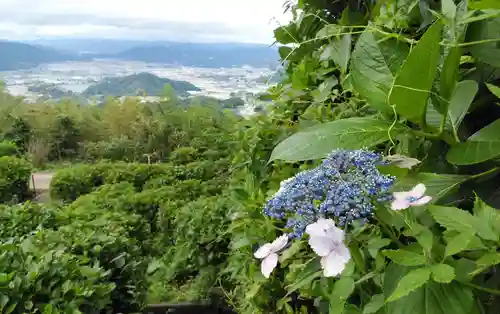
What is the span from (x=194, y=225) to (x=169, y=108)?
4477 millimetres

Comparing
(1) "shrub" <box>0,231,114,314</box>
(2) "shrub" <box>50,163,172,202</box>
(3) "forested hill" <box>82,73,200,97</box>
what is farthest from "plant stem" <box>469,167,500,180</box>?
(3) "forested hill" <box>82,73,200,97</box>

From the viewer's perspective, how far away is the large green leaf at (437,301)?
0.38 metres

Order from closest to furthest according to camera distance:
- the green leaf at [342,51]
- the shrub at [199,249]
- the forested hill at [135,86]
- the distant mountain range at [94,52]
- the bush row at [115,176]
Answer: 1. the green leaf at [342,51]
2. the shrub at [199,249]
3. the bush row at [115,176]
4. the forested hill at [135,86]
5. the distant mountain range at [94,52]

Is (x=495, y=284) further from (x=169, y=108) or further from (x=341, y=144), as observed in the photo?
(x=169, y=108)

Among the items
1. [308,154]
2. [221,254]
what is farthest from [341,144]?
[221,254]

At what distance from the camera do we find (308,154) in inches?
19.1

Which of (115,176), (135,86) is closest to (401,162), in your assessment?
(115,176)

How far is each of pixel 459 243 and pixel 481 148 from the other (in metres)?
0.12

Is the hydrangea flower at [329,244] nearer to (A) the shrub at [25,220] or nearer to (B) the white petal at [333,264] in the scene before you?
(B) the white petal at [333,264]

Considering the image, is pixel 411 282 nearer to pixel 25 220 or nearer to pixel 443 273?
pixel 443 273

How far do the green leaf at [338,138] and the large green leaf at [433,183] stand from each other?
5 cm

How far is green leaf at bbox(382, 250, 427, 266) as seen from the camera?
39cm

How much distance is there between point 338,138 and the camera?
19.0 inches

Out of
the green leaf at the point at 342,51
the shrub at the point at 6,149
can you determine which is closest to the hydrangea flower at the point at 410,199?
the green leaf at the point at 342,51
